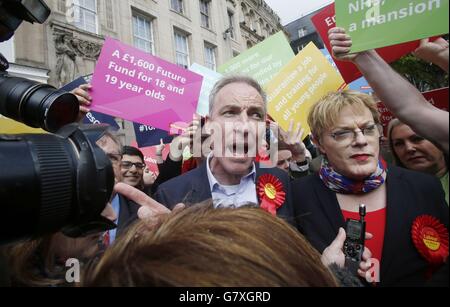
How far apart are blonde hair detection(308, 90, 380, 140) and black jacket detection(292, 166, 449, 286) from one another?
0.25m

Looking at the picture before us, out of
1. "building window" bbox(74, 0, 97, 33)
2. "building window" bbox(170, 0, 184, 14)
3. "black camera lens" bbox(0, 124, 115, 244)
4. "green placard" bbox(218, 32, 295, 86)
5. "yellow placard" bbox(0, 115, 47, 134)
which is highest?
"building window" bbox(170, 0, 184, 14)

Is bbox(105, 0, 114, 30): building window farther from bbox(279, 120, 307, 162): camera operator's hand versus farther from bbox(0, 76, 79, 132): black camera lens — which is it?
bbox(0, 76, 79, 132): black camera lens

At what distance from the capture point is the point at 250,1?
711cm

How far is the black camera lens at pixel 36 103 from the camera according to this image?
41.5 inches

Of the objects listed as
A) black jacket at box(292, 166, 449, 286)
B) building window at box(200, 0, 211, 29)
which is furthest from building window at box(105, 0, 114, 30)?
black jacket at box(292, 166, 449, 286)

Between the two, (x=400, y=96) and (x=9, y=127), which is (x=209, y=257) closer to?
(x=400, y=96)

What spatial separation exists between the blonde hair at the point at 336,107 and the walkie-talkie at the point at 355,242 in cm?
49

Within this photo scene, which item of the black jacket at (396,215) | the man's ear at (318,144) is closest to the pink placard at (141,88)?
the man's ear at (318,144)

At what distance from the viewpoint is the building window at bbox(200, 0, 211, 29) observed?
8.06 meters

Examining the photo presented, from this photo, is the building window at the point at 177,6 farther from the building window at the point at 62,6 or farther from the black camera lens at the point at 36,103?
the black camera lens at the point at 36,103

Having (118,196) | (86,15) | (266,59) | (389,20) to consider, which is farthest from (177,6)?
(389,20)

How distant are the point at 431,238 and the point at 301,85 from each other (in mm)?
1306

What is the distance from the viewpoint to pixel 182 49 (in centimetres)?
857

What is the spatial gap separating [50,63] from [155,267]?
7.79 metres
